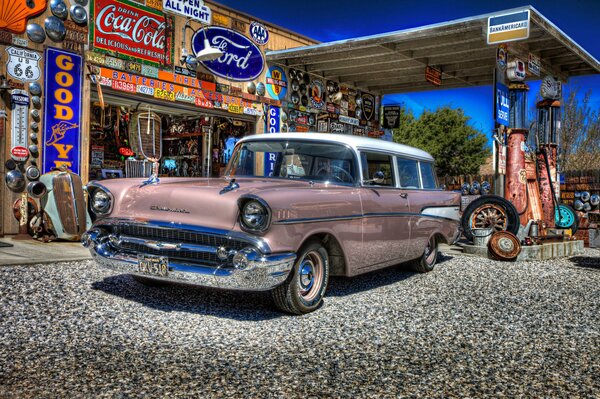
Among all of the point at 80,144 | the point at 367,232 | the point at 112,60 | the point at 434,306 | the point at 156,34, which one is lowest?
the point at 434,306

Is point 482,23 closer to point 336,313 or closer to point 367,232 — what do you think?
point 367,232

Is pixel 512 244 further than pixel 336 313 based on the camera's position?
Yes

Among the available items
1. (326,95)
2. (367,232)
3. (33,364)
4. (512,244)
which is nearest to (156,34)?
(326,95)

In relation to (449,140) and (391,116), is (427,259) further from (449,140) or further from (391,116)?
(449,140)

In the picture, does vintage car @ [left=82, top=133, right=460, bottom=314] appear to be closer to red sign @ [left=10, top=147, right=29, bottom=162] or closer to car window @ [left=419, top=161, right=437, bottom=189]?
car window @ [left=419, top=161, right=437, bottom=189]

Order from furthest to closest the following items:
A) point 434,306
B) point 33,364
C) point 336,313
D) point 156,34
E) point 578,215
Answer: point 578,215 < point 156,34 < point 434,306 < point 336,313 < point 33,364

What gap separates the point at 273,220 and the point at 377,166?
76.1 inches

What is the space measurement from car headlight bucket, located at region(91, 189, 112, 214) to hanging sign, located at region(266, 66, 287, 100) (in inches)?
314

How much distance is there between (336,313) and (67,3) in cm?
674

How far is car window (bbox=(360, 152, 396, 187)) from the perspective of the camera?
502cm

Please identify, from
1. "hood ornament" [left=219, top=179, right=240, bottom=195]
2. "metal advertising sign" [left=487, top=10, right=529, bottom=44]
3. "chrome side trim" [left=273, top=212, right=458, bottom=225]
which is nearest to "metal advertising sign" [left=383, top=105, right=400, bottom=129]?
"metal advertising sign" [left=487, top=10, right=529, bottom=44]

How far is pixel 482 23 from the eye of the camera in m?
9.18

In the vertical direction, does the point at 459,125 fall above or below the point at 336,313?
above

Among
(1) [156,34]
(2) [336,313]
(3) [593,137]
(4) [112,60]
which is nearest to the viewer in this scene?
(2) [336,313]
